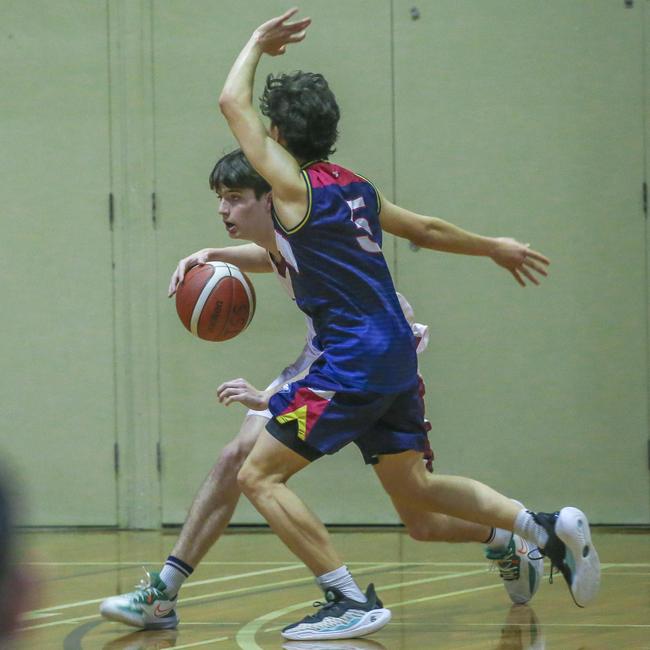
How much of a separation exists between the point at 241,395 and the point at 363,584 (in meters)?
1.38

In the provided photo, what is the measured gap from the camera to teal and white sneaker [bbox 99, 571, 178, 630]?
3.54 m

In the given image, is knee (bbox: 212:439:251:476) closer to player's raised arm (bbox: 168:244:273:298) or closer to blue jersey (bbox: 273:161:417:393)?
blue jersey (bbox: 273:161:417:393)

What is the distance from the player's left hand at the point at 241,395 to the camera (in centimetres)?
339

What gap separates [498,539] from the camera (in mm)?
3896

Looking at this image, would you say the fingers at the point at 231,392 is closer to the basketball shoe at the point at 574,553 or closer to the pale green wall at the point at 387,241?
the basketball shoe at the point at 574,553

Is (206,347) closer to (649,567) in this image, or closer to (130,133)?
(130,133)

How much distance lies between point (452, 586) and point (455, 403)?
76.5 inches

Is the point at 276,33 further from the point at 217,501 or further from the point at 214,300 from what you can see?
the point at 217,501

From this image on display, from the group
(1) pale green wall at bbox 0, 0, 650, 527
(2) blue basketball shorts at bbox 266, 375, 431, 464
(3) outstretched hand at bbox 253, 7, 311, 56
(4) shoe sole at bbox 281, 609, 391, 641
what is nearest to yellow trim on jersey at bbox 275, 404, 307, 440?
(2) blue basketball shorts at bbox 266, 375, 431, 464

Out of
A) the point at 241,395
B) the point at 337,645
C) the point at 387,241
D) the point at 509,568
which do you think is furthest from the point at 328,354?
the point at 387,241

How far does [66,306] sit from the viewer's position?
21.3ft

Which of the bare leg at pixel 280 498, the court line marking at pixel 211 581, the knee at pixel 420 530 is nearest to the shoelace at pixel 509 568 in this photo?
the knee at pixel 420 530

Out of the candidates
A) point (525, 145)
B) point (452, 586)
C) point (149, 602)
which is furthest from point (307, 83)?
point (525, 145)

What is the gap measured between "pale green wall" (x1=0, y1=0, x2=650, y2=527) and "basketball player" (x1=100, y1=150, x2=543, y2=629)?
2.22m
